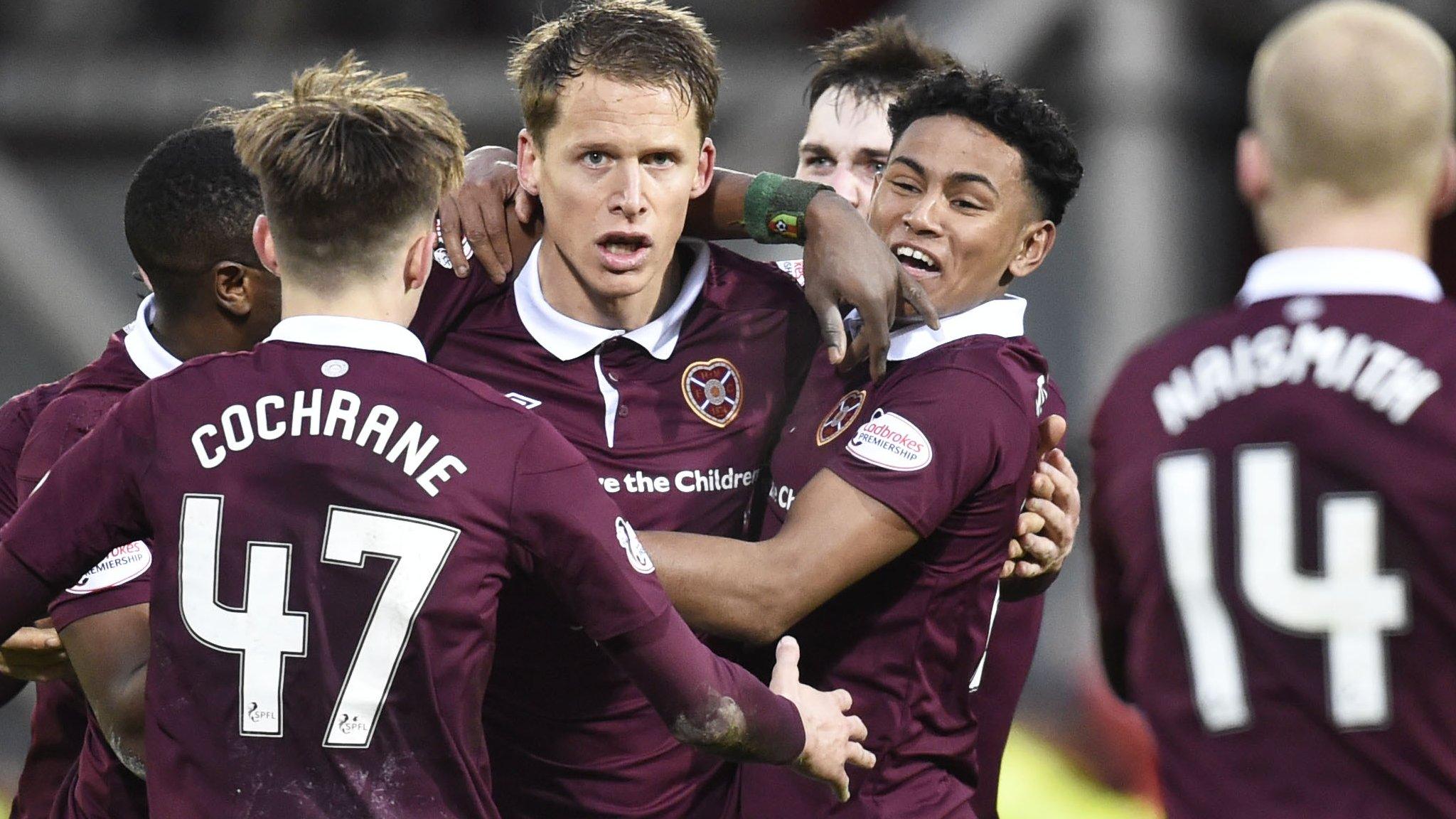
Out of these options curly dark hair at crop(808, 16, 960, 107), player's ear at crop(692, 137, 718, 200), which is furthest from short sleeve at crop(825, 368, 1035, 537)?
curly dark hair at crop(808, 16, 960, 107)

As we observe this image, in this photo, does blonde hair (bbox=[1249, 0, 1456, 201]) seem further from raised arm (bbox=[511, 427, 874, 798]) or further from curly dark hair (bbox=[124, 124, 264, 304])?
curly dark hair (bbox=[124, 124, 264, 304])

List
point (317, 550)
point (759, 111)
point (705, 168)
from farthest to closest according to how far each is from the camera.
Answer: point (759, 111) → point (705, 168) → point (317, 550)

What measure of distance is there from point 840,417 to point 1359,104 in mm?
1372

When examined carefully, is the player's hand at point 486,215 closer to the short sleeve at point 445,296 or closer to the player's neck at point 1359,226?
the short sleeve at point 445,296

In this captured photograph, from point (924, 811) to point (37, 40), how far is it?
33.9ft

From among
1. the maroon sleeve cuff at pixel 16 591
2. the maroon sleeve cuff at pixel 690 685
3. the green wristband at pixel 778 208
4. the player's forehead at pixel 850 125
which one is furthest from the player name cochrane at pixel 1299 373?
the player's forehead at pixel 850 125

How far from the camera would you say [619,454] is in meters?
3.81

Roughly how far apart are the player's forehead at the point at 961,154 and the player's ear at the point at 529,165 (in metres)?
0.81

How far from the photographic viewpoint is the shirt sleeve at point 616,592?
9.87 feet

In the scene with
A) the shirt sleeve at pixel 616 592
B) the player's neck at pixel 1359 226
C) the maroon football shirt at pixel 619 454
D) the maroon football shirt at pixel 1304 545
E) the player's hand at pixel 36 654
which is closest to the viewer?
the maroon football shirt at pixel 1304 545

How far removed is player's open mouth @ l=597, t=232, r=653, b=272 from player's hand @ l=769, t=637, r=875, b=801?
0.89 metres

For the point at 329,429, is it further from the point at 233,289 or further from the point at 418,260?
the point at 233,289

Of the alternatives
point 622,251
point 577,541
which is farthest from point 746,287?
point 577,541

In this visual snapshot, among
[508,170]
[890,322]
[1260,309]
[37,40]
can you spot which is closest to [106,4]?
[37,40]
